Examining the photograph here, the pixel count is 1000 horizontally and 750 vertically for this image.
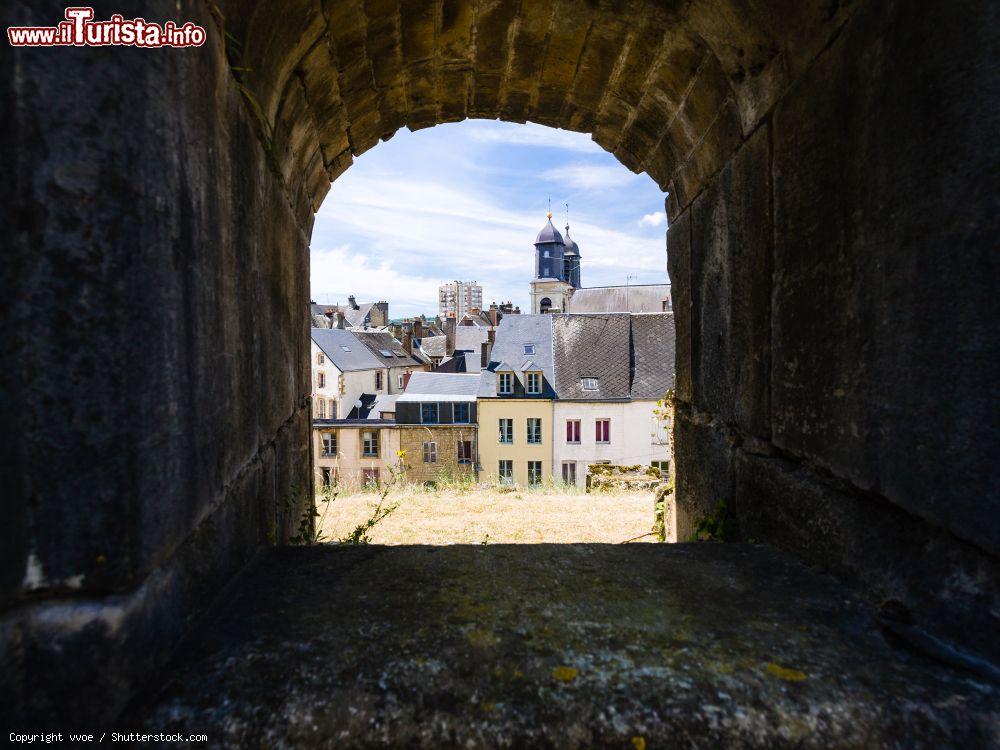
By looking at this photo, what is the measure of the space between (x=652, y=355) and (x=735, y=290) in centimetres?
2473

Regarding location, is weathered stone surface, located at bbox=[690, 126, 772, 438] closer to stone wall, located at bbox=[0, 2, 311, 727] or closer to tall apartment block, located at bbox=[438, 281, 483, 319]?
stone wall, located at bbox=[0, 2, 311, 727]

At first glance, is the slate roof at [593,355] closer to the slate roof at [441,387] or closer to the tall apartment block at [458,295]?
the slate roof at [441,387]

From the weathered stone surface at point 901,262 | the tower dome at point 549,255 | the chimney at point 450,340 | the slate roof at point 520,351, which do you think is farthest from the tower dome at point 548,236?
the weathered stone surface at point 901,262

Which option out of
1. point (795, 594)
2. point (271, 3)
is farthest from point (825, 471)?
point (271, 3)

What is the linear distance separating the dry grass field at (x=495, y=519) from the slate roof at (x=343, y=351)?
27648mm

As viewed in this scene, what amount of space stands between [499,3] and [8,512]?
2.47 metres

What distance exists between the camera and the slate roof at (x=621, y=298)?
45.9m

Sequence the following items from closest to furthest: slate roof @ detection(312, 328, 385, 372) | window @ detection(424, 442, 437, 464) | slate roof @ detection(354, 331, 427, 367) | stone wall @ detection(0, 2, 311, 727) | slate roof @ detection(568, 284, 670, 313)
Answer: stone wall @ detection(0, 2, 311, 727) → window @ detection(424, 442, 437, 464) → slate roof @ detection(312, 328, 385, 372) → slate roof @ detection(354, 331, 427, 367) → slate roof @ detection(568, 284, 670, 313)

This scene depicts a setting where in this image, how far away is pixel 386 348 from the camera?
44406 mm

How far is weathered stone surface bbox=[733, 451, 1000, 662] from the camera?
125cm

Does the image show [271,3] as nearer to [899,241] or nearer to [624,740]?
[899,241]

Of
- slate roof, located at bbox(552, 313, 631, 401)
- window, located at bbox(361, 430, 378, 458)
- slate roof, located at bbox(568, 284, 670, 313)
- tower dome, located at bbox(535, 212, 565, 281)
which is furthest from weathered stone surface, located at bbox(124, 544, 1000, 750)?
tower dome, located at bbox(535, 212, 565, 281)

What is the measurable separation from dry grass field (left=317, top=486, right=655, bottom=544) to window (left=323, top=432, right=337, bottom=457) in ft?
66.2

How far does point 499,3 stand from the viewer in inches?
97.5
